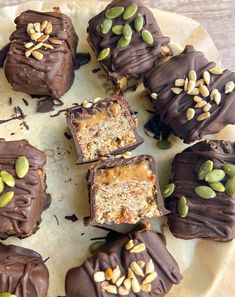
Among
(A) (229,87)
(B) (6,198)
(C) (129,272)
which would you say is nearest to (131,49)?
(A) (229,87)

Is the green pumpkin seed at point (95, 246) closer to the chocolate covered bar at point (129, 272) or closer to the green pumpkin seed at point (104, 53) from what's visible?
the chocolate covered bar at point (129, 272)

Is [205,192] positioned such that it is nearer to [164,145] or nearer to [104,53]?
[164,145]

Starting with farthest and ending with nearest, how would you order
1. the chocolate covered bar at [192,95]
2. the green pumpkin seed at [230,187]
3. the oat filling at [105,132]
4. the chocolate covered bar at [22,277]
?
the oat filling at [105,132] → the chocolate covered bar at [192,95] → the green pumpkin seed at [230,187] → the chocolate covered bar at [22,277]

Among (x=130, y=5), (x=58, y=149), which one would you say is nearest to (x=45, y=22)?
(x=130, y=5)

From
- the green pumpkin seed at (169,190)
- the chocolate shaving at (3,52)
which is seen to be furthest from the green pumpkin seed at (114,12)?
the green pumpkin seed at (169,190)

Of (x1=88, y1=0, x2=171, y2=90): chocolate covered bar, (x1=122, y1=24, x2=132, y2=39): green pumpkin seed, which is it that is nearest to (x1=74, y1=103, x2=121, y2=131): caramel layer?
(x1=88, y1=0, x2=171, y2=90): chocolate covered bar

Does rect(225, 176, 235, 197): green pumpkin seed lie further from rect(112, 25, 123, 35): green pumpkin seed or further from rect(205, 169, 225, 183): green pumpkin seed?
rect(112, 25, 123, 35): green pumpkin seed

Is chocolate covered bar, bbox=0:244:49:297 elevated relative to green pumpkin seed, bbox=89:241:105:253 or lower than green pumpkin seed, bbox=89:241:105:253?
elevated
